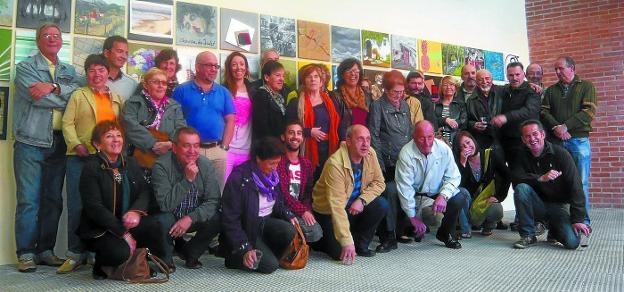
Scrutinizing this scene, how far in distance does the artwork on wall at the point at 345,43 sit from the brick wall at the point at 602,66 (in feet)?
9.83

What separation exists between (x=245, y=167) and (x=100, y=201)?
0.82 meters

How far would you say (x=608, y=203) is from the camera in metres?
6.00

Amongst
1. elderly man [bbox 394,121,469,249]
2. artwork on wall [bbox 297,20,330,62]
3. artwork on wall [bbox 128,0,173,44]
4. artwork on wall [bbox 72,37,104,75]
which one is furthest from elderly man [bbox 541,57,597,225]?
artwork on wall [bbox 72,37,104,75]

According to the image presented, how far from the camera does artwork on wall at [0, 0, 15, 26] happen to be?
10.9 ft

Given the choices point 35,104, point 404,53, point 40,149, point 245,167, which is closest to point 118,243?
point 245,167

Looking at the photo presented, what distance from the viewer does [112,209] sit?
2.71 meters

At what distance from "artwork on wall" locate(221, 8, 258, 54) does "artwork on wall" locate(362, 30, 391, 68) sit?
1.28 meters

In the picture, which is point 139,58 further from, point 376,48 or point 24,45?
point 376,48

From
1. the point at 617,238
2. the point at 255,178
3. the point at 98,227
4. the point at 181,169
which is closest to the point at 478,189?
the point at 617,238

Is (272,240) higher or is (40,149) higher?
(40,149)

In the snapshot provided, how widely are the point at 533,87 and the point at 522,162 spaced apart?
3.52ft

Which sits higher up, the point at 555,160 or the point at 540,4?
the point at 540,4

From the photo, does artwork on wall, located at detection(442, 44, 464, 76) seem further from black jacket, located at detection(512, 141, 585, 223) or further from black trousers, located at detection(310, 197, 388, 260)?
black trousers, located at detection(310, 197, 388, 260)

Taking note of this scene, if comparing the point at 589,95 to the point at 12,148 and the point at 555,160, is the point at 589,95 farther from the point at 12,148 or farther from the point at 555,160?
the point at 12,148
